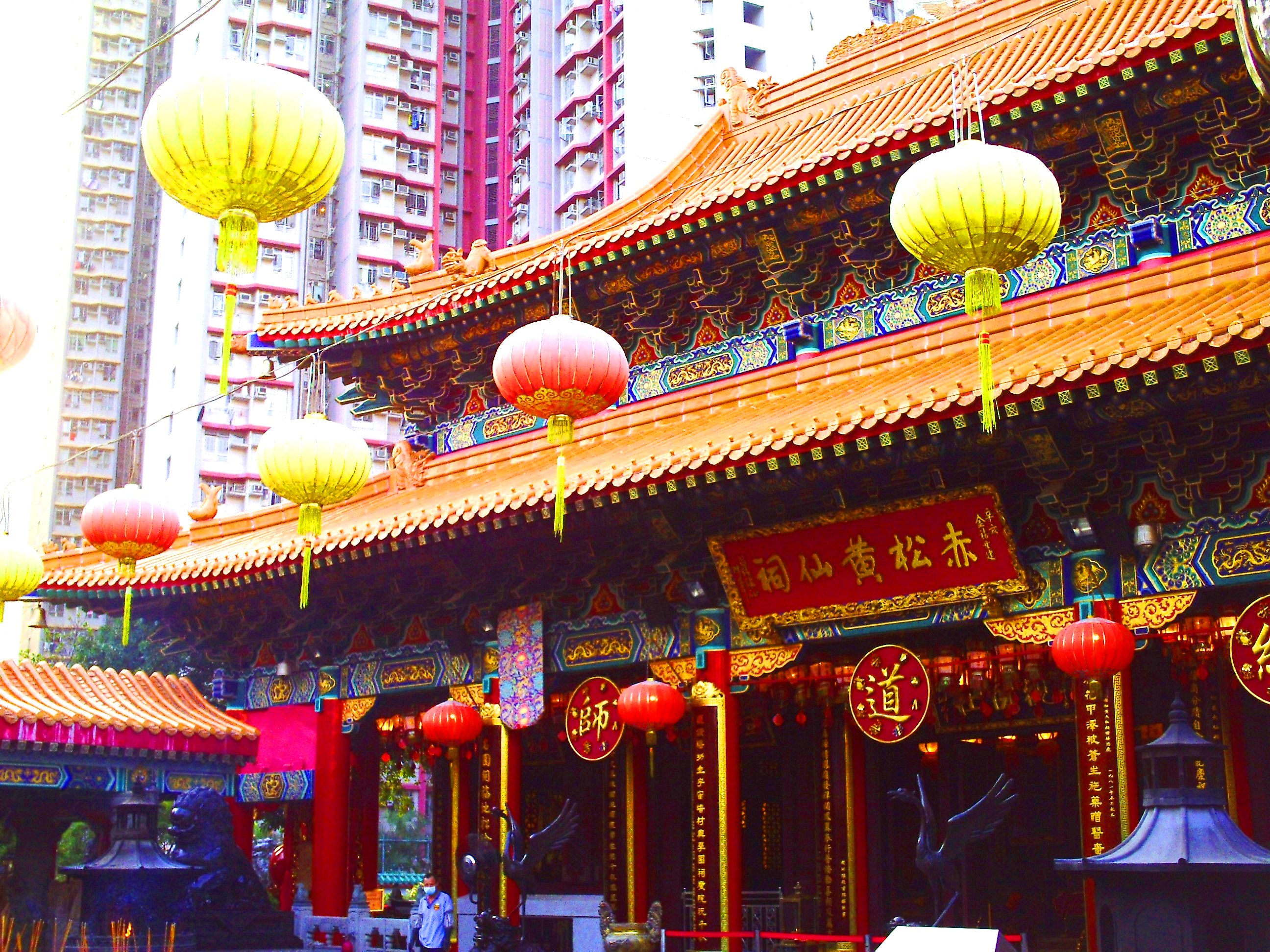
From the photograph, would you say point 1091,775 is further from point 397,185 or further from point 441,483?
point 397,185

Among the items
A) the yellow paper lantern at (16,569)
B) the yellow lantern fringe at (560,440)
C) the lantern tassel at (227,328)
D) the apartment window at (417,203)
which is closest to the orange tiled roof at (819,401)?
the yellow lantern fringe at (560,440)

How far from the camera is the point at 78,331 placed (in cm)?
4884

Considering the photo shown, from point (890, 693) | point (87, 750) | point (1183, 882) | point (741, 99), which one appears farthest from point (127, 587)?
point (1183, 882)

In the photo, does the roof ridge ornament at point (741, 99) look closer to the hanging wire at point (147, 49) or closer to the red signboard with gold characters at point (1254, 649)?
the hanging wire at point (147, 49)

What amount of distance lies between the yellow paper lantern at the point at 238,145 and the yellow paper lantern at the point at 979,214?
3055 millimetres

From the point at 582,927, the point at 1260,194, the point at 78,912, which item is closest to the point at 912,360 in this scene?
the point at 1260,194

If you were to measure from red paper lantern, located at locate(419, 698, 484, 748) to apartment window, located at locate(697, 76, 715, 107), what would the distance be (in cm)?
3155

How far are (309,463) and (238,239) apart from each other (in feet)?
13.1

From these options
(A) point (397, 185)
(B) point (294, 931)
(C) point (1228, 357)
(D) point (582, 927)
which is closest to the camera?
(C) point (1228, 357)

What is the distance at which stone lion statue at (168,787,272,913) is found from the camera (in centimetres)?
1233

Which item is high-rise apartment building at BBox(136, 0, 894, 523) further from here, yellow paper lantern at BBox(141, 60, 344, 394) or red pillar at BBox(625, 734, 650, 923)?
yellow paper lantern at BBox(141, 60, 344, 394)

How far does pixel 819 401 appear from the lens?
11266 mm

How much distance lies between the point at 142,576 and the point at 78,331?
38.1m

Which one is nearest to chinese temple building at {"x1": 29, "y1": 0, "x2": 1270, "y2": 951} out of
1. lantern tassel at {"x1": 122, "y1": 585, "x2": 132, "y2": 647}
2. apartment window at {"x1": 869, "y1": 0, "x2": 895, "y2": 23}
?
lantern tassel at {"x1": 122, "y1": 585, "x2": 132, "y2": 647}
